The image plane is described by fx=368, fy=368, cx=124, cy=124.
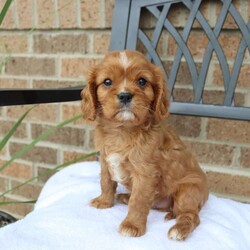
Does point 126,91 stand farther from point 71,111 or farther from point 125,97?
point 71,111

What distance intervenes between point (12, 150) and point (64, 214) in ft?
3.48

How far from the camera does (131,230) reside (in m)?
0.85

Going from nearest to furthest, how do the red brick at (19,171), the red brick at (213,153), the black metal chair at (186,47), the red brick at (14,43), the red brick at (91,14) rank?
the black metal chair at (186,47), the red brick at (213,153), the red brick at (91,14), the red brick at (14,43), the red brick at (19,171)

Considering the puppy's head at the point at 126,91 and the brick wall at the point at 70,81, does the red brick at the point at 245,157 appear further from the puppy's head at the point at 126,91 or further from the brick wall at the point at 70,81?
the puppy's head at the point at 126,91

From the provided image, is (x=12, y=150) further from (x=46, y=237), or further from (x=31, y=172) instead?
(x=46, y=237)

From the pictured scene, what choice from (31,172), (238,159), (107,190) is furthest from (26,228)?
(31,172)

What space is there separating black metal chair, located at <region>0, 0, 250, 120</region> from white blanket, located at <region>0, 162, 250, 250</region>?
287mm

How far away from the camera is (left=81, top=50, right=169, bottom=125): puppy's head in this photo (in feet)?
2.82

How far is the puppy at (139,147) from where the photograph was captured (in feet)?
2.86

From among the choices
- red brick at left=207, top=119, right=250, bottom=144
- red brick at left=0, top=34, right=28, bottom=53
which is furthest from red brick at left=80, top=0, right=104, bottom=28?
red brick at left=207, top=119, right=250, bottom=144

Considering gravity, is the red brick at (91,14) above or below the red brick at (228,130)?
above

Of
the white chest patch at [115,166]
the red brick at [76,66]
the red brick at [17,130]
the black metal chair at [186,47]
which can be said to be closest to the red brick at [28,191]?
the red brick at [17,130]

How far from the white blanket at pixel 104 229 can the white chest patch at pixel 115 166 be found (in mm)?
95

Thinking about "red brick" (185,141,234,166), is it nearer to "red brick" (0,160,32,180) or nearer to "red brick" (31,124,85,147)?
"red brick" (31,124,85,147)
